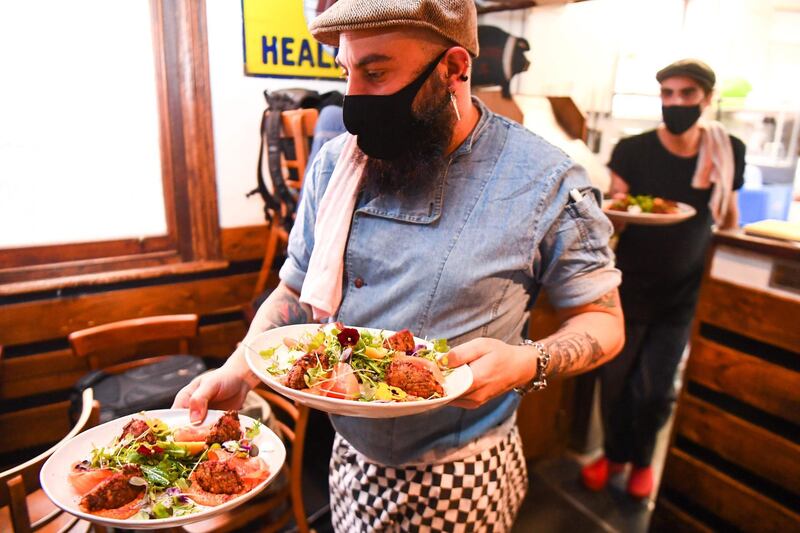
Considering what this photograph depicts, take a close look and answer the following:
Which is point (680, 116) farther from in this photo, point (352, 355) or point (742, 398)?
point (352, 355)

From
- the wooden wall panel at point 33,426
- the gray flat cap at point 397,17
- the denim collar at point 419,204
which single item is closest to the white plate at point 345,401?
the denim collar at point 419,204

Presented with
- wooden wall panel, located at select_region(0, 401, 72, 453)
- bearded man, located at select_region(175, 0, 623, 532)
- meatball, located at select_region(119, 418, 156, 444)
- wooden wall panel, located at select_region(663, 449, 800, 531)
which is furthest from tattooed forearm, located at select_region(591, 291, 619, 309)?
wooden wall panel, located at select_region(0, 401, 72, 453)

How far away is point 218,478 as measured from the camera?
0.88 metres

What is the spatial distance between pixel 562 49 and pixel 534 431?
5.50 ft

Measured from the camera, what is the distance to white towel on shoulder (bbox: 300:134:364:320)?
1.10m

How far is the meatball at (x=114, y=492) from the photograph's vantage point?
31.4 inches

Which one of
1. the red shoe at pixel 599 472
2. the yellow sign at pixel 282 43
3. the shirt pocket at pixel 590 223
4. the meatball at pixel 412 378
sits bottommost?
the red shoe at pixel 599 472

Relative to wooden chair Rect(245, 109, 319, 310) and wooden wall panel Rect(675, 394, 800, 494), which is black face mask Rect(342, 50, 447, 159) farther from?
wooden wall panel Rect(675, 394, 800, 494)

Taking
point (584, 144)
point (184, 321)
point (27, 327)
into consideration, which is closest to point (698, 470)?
point (584, 144)

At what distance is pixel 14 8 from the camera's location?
5.96 ft

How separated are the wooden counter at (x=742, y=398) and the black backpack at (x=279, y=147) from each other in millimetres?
1604

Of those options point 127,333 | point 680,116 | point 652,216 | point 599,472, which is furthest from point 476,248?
point 599,472

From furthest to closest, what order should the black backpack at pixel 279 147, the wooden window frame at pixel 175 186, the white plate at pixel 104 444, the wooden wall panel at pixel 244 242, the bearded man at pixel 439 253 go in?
1. the wooden wall panel at pixel 244 242
2. the black backpack at pixel 279 147
3. the wooden window frame at pixel 175 186
4. the bearded man at pixel 439 253
5. the white plate at pixel 104 444

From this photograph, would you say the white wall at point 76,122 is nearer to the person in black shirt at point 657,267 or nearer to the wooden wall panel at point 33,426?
the wooden wall panel at point 33,426
